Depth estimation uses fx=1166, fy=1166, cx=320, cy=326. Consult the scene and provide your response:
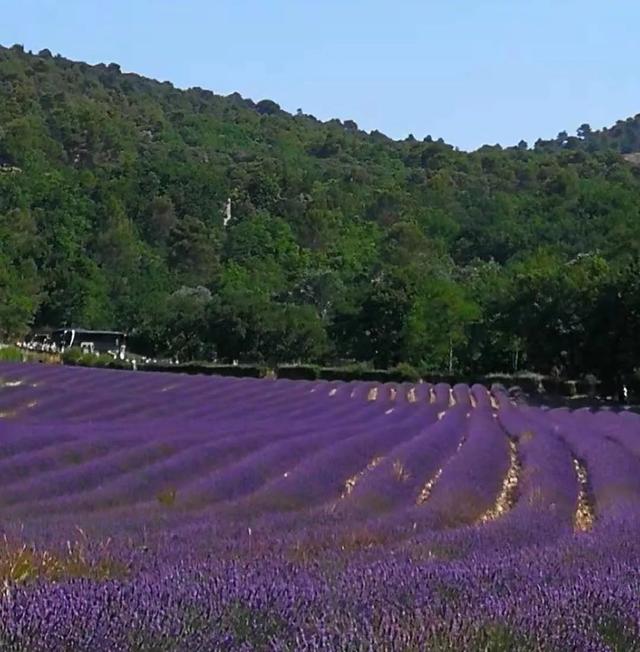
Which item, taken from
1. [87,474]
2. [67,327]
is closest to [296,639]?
[87,474]

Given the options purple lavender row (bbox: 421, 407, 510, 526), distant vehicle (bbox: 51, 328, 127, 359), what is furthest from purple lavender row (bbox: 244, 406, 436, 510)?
distant vehicle (bbox: 51, 328, 127, 359)

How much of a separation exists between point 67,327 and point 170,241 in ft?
60.0

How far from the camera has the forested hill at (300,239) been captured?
5747 centimetres

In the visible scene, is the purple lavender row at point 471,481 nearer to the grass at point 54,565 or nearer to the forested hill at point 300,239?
the grass at point 54,565

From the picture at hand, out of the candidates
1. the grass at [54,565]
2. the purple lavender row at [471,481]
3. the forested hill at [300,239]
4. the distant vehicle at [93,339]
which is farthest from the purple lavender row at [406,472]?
the distant vehicle at [93,339]

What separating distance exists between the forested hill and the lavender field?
2772 cm

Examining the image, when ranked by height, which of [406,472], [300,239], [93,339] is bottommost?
[406,472]

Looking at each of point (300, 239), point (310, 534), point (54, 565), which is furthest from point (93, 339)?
point (54, 565)

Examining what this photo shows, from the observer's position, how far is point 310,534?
7336mm

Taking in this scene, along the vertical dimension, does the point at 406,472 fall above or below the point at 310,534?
below

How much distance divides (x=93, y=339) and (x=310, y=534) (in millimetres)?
69585

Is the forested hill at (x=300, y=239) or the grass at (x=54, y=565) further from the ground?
the forested hill at (x=300, y=239)

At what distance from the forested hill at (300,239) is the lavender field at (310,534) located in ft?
90.9

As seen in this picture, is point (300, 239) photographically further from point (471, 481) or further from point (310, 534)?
point (310, 534)
